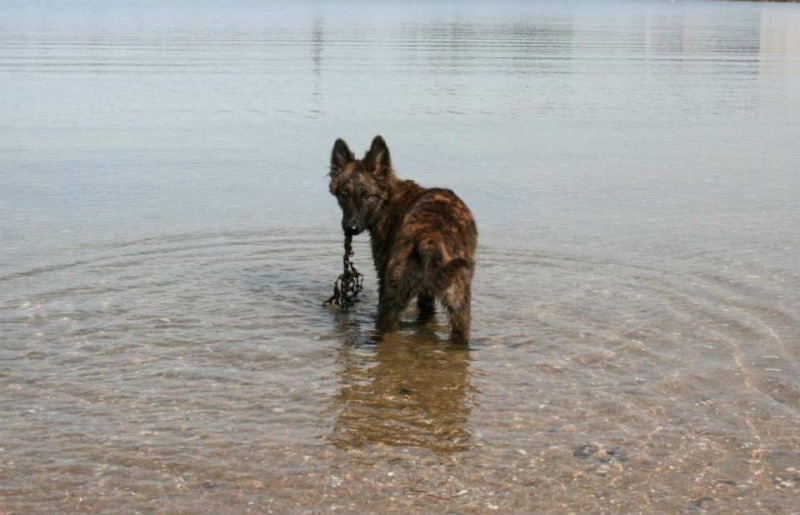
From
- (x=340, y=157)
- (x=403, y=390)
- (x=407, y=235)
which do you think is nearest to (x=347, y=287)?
(x=340, y=157)

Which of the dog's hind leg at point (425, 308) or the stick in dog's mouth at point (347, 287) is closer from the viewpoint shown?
the dog's hind leg at point (425, 308)

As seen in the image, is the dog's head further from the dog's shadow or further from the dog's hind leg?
the dog's shadow

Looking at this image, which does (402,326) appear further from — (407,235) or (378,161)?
(378,161)

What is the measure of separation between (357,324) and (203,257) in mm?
2650

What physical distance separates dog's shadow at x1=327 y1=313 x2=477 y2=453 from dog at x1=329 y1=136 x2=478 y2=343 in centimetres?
25

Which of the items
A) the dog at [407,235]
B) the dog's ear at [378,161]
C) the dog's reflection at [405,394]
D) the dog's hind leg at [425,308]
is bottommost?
the dog's reflection at [405,394]

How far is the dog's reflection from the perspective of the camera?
6.75 metres

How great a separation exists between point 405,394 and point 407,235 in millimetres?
1447

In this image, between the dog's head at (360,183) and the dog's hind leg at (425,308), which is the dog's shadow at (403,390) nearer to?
the dog's hind leg at (425,308)

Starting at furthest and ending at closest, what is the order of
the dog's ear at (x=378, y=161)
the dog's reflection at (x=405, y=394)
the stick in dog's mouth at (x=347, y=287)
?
the stick in dog's mouth at (x=347, y=287) < the dog's ear at (x=378, y=161) < the dog's reflection at (x=405, y=394)

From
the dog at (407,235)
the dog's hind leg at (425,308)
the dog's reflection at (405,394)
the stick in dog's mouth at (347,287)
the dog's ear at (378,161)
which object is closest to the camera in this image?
the dog's reflection at (405,394)

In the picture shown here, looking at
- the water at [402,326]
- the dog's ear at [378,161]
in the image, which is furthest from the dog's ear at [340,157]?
the water at [402,326]

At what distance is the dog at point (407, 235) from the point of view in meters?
8.28

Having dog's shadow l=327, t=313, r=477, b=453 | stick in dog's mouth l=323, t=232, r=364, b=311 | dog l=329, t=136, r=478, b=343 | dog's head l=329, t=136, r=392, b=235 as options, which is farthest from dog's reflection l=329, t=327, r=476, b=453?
dog's head l=329, t=136, r=392, b=235
